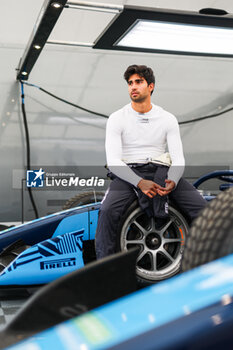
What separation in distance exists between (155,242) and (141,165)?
1.39 feet

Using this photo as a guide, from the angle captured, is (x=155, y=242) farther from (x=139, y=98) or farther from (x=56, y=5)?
(x=56, y=5)

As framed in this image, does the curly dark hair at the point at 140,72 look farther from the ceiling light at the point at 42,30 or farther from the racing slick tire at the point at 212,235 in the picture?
the racing slick tire at the point at 212,235

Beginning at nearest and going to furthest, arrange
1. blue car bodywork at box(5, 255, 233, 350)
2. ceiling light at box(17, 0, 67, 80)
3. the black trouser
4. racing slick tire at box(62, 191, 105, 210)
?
blue car bodywork at box(5, 255, 233, 350), the black trouser, ceiling light at box(17, 0, 67, 80), racing slick tire at box(62, 191, 105, 210)

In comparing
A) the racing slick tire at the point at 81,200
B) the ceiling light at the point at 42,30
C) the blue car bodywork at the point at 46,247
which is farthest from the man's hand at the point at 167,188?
the ceiling light at the point at 42,30

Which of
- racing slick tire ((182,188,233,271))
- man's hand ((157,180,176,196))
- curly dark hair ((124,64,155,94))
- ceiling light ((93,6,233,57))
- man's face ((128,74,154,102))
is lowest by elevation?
racing slick tire ((182,188,233,271))

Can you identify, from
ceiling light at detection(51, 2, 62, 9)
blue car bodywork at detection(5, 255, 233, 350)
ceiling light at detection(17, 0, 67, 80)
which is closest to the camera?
blue car bodywork at detection(5, 255, 233, 350)

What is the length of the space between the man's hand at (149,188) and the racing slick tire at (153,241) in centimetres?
9

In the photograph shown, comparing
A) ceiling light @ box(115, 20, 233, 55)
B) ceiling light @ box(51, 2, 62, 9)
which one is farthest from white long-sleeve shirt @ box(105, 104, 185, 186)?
ceiling light @ box(51, 2, 62, 9)

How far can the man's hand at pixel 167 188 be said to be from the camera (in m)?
2.09

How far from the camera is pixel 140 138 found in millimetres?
2260

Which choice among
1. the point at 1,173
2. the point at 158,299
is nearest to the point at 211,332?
the point at 158,299

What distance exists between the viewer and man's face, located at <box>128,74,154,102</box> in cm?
233

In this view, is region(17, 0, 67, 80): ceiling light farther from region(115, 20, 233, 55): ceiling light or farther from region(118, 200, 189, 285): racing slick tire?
region(118, 200, 189, 285): racing slick tire

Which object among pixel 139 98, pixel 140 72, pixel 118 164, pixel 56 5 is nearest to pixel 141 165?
pixel 118 164
